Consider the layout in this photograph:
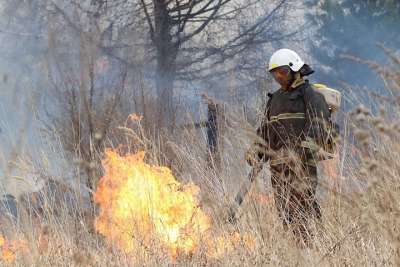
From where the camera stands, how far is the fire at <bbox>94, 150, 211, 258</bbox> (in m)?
4.93

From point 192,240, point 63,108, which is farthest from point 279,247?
point 63,108

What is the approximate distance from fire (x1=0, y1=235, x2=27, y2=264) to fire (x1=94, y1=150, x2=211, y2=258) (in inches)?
19.9

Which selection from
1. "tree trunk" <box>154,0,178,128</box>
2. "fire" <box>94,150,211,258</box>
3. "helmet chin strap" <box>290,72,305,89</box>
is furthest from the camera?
"tree trunk" <box>154,0,178,128</box>

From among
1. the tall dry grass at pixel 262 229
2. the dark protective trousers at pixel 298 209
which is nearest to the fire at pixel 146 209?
the tall dry grass at pixel 262 229

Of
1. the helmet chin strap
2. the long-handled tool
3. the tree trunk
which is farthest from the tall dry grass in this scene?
the tree trunk

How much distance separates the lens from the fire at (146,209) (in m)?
4.93

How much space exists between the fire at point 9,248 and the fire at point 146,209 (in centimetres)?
50

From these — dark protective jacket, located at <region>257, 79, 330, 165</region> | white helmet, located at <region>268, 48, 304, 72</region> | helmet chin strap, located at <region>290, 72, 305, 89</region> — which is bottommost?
dark protective jacket, located at <region>257, 79, 330, 165</region>

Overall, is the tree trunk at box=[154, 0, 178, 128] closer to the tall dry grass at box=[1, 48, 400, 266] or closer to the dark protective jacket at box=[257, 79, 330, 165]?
the dark protective jacket at box=[257, 79, 330, 165]

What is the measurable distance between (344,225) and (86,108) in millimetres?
5030

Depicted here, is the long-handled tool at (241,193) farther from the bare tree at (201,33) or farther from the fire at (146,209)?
the bare tree at (201,33)

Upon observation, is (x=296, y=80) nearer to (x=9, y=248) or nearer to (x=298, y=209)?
(x=298, y=209)

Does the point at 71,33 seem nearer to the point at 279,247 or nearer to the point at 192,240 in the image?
the point at 192,240

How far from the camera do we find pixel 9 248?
520 centimetres
